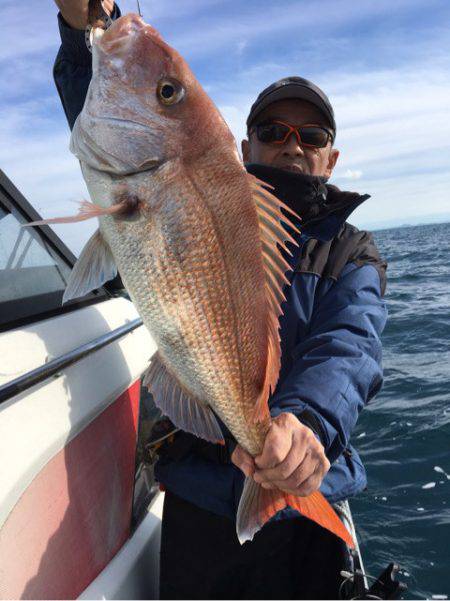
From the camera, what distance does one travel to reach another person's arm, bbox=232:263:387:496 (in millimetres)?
1550

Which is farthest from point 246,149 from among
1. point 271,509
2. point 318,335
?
point 271,509

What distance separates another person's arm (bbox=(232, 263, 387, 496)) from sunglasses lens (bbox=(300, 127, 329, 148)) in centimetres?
76

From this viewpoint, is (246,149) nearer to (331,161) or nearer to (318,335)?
(331,161)

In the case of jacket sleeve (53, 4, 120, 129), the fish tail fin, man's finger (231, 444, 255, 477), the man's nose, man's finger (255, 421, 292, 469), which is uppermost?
jacket sleeve (53, 4, 120, 129)

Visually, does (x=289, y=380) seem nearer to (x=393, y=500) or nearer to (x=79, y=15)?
(x=79, y=15)

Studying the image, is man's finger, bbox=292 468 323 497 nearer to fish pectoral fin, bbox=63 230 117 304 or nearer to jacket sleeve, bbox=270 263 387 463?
jacket sleeve, bbox=270 263 387 463

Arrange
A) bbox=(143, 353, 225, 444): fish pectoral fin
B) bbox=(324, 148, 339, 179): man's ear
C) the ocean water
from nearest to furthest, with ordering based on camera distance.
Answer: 1. bbox=(143, 353, 225, 444): fish pectoral fin
2. bbox=(324, 148, 339, 179): man's ear
3. the ocean water

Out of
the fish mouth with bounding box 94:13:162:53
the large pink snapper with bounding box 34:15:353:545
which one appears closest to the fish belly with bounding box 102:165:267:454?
the large pink snapper with bounding box 34:15:353:545

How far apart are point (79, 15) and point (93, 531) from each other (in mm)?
2047

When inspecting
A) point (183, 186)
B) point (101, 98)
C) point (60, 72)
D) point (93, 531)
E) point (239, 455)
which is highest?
point (60, 72)

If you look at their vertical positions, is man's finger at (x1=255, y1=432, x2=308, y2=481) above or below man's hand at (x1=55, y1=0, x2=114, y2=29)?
below

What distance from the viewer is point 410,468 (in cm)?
459

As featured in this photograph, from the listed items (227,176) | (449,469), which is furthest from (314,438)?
(449,469)

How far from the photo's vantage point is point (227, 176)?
156cm
